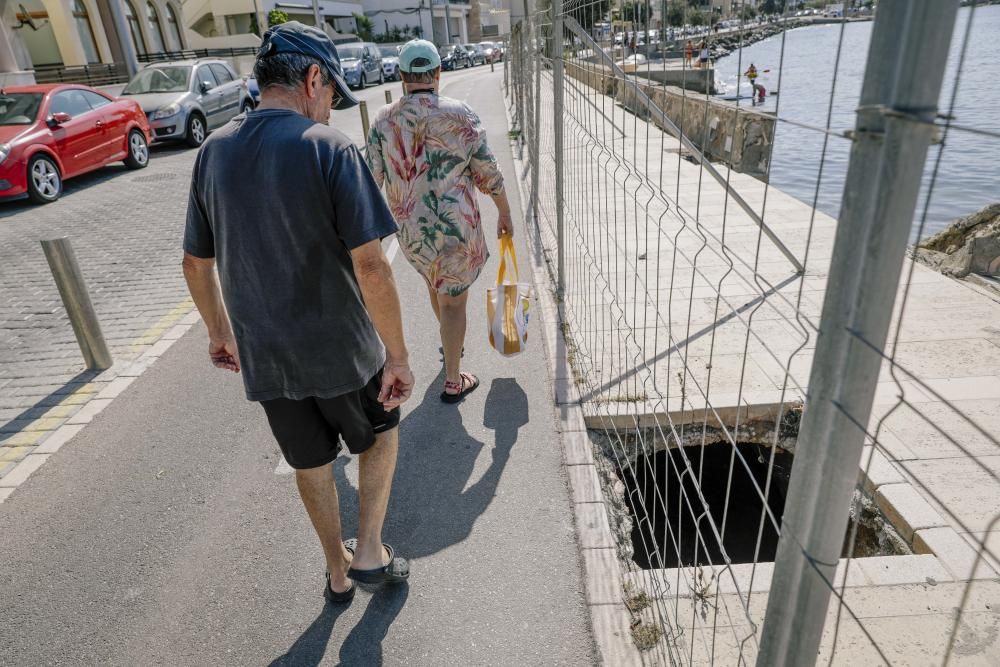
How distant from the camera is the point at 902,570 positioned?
2.71 m

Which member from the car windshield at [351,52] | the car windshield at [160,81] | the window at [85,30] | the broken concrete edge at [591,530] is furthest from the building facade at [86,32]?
the broken concrete edge at [591,530]

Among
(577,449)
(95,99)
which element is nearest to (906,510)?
(577,449)

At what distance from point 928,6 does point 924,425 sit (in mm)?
3283

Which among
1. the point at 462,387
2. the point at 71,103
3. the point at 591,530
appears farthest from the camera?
the point at 71,103

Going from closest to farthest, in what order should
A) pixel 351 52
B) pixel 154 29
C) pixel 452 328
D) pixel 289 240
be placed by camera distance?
1. pixel 289 240
2. pixel 452 328
3. pixel 351 52
4. pixel 154 29

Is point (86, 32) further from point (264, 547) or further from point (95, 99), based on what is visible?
point (264, 547)

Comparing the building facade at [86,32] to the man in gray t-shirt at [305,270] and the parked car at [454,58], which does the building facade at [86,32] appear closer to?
the parked car at [454,58]

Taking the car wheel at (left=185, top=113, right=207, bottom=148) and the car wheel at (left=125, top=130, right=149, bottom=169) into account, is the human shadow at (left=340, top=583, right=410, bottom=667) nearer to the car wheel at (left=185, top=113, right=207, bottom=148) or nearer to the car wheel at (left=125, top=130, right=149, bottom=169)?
the car wheel at (left=125, top=130, right=149, bottom=169)

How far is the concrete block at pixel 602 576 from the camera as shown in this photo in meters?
2.78

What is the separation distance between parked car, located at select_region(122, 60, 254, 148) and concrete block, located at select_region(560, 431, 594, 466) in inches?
527

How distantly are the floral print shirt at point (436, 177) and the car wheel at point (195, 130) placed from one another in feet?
41.6

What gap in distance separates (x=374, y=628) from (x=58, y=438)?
2.66 meters

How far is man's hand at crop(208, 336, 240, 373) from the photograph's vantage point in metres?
2.83

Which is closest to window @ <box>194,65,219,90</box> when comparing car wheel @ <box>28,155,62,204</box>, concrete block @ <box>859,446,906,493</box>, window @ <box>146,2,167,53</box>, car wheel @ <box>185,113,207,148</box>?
car wheel @ <box>185,113,207,148</box>
